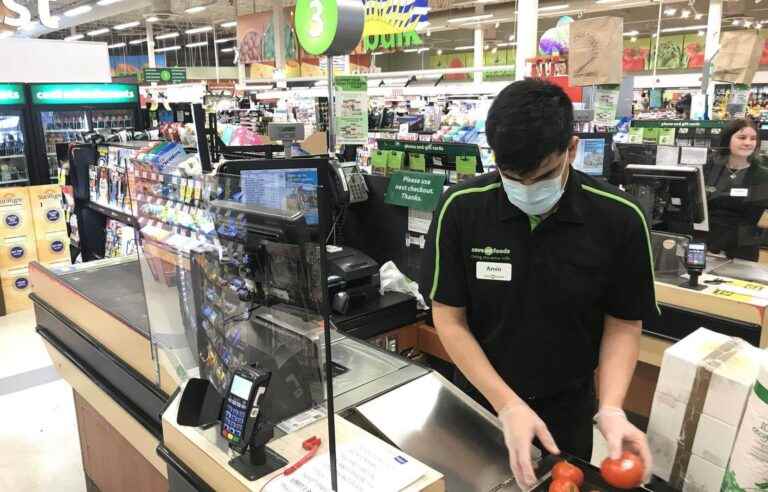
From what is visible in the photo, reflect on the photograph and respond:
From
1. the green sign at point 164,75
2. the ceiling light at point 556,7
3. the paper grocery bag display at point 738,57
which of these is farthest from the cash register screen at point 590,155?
the green sign at point 164,75

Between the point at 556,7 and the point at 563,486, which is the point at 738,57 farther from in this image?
the point at 556,7

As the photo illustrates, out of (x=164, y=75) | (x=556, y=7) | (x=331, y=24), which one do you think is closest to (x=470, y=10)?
(x=556, y=7)

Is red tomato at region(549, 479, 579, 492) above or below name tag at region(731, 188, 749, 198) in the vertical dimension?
below

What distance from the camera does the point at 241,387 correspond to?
4.50 feet

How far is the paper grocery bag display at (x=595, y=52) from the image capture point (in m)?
4.35

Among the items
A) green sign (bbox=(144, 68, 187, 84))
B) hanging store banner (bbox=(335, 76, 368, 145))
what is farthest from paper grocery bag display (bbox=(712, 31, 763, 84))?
green sign (bbox=(144, 68, 187, 84))

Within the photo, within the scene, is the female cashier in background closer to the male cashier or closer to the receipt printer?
the receipt printer

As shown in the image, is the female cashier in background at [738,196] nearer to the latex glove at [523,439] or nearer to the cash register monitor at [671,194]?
the cash register monitor at [671,194]

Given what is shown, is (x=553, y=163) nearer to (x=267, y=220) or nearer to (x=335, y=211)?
(x=267, y=220)

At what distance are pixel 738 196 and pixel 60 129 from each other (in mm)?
6799

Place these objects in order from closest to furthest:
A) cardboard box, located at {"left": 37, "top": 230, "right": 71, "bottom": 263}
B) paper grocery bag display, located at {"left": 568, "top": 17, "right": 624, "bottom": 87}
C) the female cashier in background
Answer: paper grocery bag display, located at {"left": 568, "top": 17, "right": 624, "bottom": 87}, the female cashier in background, cardboard box, located at {"left": 37, "top": 230, "right": 71, "bottom": 263}

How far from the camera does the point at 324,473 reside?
1353 millimetres

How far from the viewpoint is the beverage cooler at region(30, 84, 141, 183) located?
6.36m

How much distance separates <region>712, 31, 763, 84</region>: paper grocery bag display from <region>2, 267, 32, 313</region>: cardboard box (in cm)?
756
